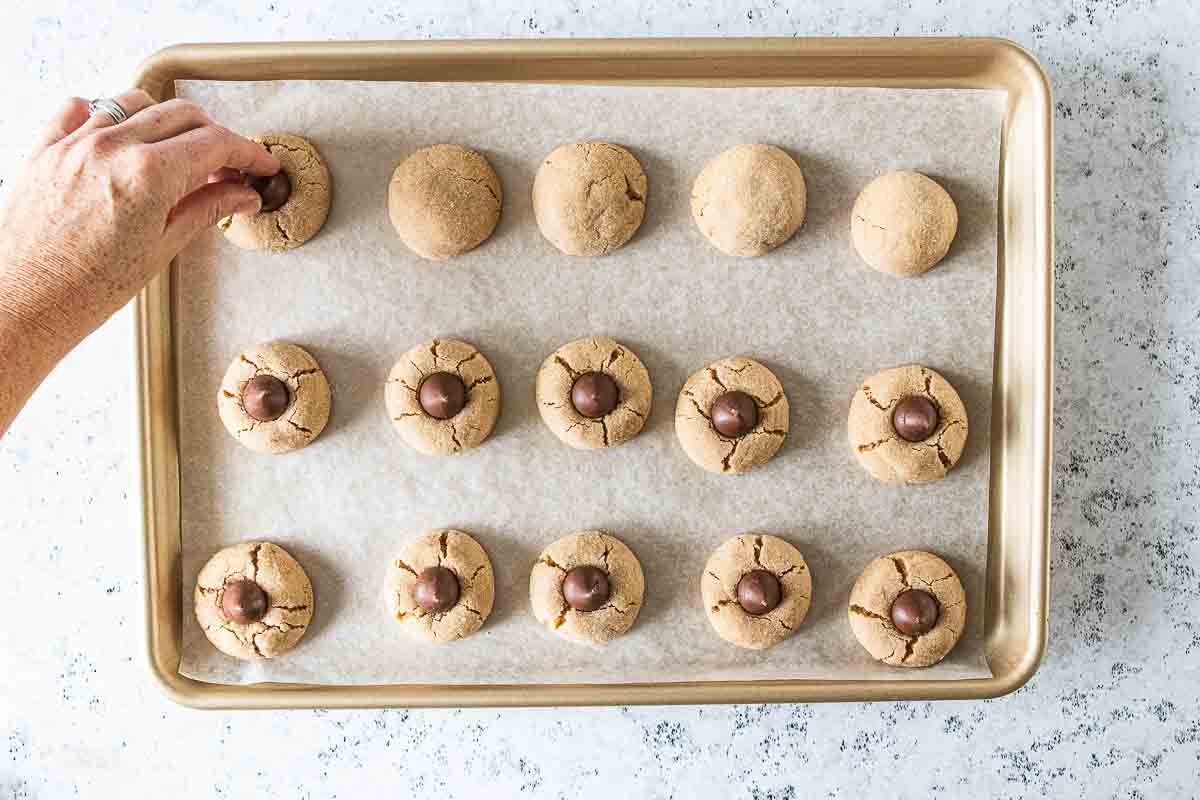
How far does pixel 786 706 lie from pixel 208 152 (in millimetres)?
1247

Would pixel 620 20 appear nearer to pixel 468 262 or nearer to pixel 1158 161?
pixel 468 262

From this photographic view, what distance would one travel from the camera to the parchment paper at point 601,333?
143 centimetres

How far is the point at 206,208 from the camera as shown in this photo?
51.4 inches

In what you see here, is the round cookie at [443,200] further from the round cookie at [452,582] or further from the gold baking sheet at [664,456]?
the round cookie at [452,582]

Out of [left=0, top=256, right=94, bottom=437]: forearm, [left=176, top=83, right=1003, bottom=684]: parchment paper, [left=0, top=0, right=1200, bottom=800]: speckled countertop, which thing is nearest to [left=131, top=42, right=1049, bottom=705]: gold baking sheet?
[left=176, top=83, right=1003, bottom=684]: parchment paper

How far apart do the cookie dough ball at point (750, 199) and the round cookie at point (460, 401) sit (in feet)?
1.41

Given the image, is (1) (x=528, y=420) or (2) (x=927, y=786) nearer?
(1) (x=528, y=420)

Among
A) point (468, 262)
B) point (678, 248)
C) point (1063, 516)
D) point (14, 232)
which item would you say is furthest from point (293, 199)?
point (1063, 516)

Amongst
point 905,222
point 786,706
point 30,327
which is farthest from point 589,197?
point 786,706

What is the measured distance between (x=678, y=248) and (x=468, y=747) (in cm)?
91

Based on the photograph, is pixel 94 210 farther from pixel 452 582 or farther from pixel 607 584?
pixel 607 584

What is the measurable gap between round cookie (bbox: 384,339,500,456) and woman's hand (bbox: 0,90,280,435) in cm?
38

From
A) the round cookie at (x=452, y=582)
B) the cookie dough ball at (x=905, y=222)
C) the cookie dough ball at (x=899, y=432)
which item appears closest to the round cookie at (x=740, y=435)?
the cookie dough ball at (x=899, y=432)

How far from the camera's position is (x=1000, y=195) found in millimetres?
1444
